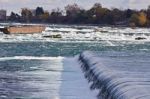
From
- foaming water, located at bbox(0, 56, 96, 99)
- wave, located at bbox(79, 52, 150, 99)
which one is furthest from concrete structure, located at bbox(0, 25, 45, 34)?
wave, located at bbox(79, 52, 150, 99)

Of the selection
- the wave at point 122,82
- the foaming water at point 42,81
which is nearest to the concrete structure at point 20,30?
the foaming water at point 42,81

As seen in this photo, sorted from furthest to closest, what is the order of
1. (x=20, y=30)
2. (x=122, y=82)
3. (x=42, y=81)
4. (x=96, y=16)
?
(x=96, y=16) → (x=20, y=30) → (x=42, y=81) → (x=122, y=82)

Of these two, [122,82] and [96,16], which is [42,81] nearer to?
[122,82]

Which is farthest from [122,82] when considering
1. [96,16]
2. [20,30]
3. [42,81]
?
[96,16]

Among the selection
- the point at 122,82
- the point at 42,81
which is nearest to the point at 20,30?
the point at 42,81

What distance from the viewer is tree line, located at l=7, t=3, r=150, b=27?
139375mm

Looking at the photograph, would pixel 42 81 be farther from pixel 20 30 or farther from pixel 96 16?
pixel 96 16

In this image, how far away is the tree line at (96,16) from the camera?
13938cm

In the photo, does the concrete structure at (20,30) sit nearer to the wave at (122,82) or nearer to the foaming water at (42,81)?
the foaming water at (42,81)

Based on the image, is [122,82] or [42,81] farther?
[42,81]

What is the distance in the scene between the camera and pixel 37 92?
1762 cm

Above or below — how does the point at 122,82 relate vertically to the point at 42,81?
above

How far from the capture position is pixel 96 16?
14938 cm

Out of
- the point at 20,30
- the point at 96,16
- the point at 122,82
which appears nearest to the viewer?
the point at 122,82
